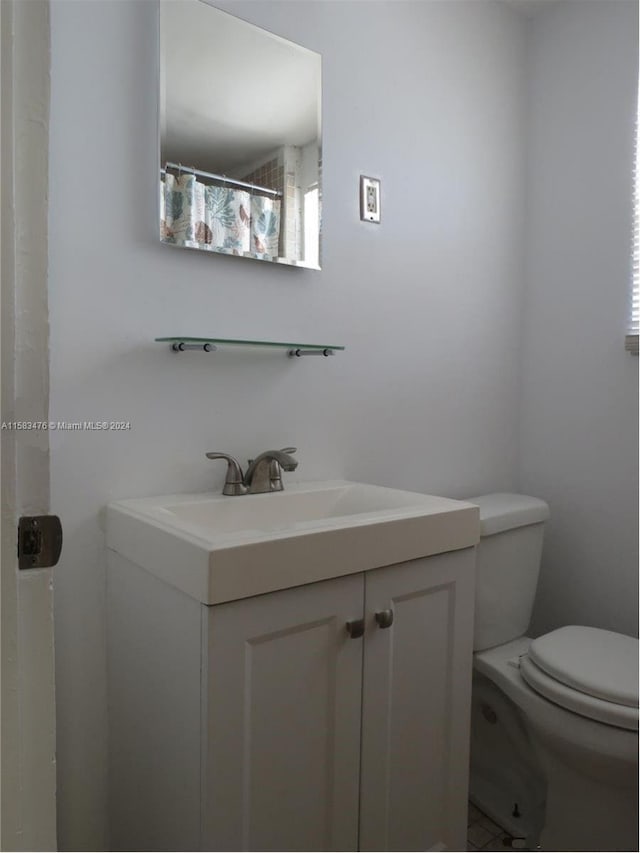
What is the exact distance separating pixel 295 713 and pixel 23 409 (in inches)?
28.1

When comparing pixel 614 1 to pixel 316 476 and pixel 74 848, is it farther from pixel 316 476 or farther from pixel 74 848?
pixel 74 848

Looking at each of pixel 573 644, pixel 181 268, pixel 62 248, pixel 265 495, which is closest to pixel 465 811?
pixel 573 644

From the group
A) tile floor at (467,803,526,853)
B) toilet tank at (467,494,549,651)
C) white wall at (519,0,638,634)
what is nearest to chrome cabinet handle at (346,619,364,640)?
toilet tank at (467,494,549,651)

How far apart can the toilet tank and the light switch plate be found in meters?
0.91

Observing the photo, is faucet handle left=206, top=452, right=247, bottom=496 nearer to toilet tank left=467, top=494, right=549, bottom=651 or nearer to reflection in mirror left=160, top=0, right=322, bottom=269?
reflection in mirror left=160, top=0, right=322, bottom=269

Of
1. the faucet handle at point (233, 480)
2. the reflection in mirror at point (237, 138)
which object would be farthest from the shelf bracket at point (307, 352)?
the faucet handle at point (233, 480)

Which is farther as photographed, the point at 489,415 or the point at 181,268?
the point at 489,415

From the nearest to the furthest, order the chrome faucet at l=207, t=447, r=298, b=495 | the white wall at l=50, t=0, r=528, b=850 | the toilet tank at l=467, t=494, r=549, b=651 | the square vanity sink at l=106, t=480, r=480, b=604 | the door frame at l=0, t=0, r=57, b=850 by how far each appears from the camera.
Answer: the door frame at l=0, t=0, r=57, b=850, the square vanity sink at l=106, t=480, r=480, b=604, the white wall at l=50, t=0, r=528, b=850, the chrome faucet at l=207, t=447, r=298, b=495, the toilet tank at l=467, t=494, r=549, b=651

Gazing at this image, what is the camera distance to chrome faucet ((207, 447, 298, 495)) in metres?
1.34

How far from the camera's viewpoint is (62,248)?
3.90 ft

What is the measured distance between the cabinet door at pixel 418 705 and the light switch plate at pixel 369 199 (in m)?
0.97

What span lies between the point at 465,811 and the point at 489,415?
3.88ft

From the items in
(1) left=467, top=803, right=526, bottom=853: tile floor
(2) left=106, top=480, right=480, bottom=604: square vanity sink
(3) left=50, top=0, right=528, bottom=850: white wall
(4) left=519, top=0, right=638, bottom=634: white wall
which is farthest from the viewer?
(4) left=519, top=0, right=638, bottom=634: white wall

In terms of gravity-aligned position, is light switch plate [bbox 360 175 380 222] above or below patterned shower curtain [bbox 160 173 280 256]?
above
